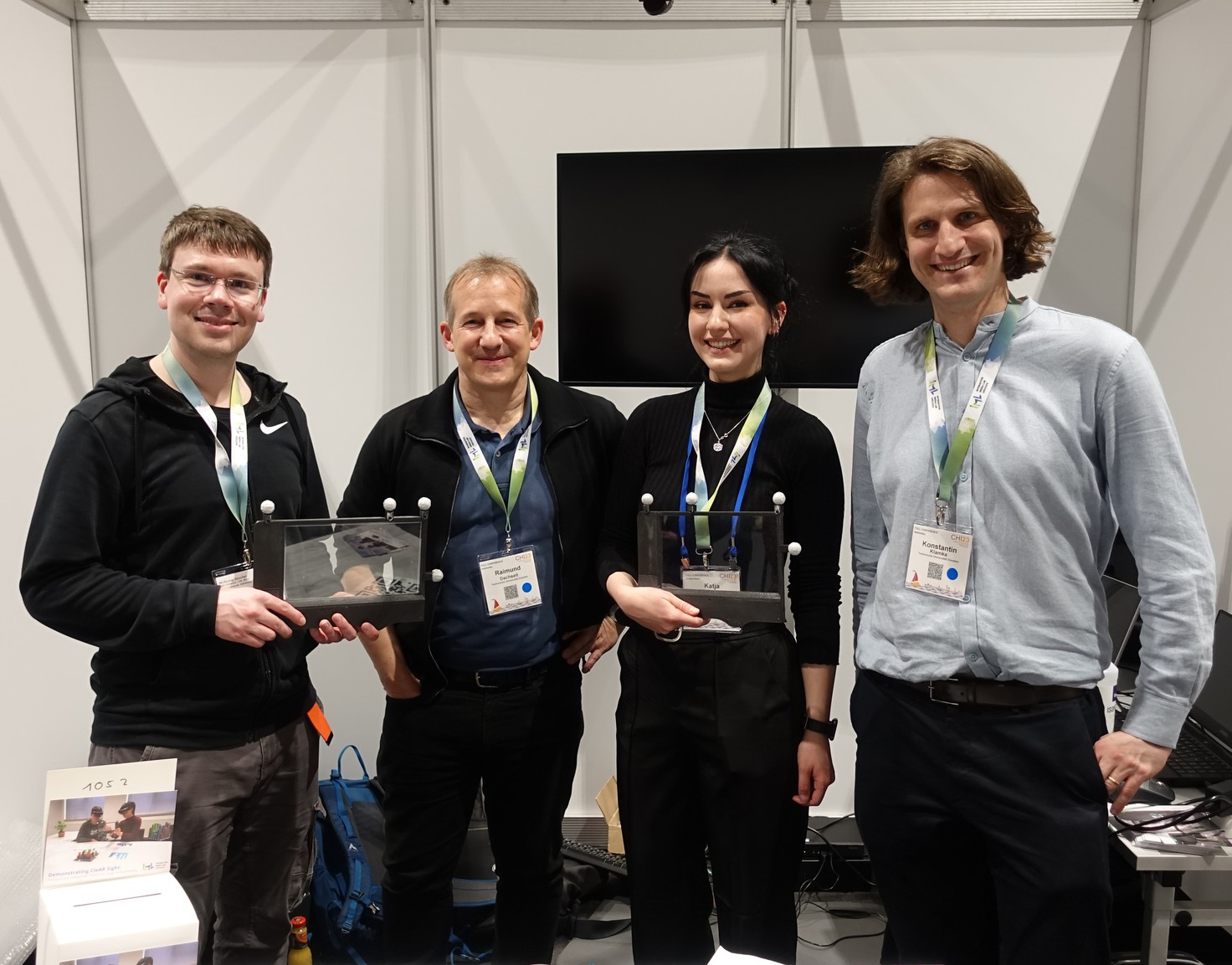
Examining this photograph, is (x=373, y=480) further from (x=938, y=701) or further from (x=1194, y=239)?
(x=1194, y=239)

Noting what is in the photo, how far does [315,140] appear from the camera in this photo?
10.4 feet

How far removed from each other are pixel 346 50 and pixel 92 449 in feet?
6.84

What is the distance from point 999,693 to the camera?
1463 mm

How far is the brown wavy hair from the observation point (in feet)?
5.89

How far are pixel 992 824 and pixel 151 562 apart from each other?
165 cm

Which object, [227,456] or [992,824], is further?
[227,456]

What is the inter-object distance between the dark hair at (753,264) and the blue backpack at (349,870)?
2.04m

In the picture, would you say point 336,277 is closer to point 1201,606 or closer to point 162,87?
point 162,87

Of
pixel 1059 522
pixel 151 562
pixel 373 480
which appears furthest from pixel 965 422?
pixel 151 562

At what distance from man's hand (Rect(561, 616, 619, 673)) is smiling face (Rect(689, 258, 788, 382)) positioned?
702 mm

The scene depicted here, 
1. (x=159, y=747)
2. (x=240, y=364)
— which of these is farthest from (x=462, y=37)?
(x=159, y=747)

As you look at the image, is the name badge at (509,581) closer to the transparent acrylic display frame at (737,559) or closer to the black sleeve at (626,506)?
the black sleeve at (626,506)

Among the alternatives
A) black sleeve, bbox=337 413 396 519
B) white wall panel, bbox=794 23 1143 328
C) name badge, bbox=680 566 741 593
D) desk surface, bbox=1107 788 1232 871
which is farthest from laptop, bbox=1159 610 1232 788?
black sleeve, bbox=337 413 396 519

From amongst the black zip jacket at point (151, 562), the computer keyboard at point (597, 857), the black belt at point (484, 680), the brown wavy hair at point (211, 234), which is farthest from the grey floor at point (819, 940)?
the brown wavy hair at point (211, 234)
